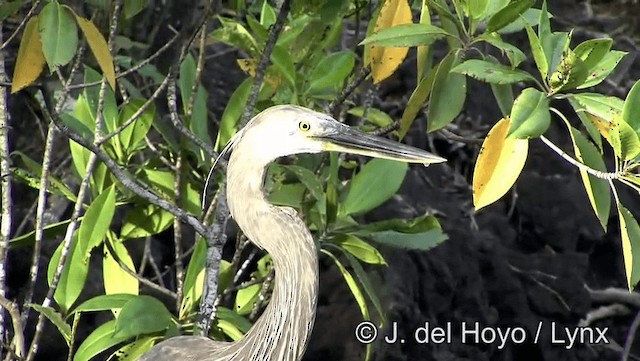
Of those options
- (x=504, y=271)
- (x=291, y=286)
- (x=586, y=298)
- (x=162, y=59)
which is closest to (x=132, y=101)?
(x=162, y=59)

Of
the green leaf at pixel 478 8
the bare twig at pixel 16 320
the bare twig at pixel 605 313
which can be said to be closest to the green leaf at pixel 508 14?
the green leaf at pixel 478 8

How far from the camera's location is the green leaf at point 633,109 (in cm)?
113

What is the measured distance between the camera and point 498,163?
120 centimetres

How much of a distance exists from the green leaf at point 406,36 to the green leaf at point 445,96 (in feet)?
0.12

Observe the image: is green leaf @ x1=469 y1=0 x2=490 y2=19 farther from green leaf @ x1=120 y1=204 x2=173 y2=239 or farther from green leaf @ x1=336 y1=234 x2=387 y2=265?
green leaf @ x1=120 y1=204 x2=173 y2=239

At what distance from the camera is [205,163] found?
171 centimetres

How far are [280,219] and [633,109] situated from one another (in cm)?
48

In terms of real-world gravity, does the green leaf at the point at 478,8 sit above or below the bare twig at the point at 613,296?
above

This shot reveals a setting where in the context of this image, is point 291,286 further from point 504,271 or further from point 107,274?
point 504,271

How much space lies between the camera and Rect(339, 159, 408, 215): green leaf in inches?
67.1

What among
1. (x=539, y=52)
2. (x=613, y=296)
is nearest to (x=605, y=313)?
(x=613, y=296)

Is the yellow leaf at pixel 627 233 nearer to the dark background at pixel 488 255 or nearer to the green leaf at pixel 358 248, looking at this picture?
the green leaf at pixel 358 248

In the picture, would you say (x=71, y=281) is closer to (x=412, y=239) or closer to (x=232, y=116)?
(x=232, y=116)

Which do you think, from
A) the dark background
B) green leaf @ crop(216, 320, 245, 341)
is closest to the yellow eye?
green leaf @ crop(216, 320, 245, 341)
